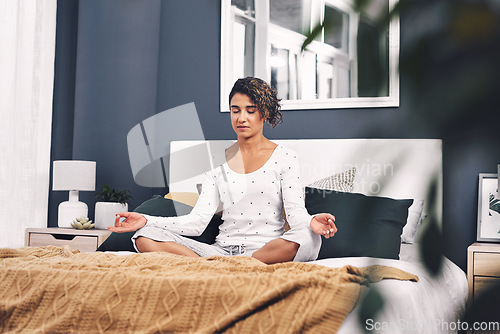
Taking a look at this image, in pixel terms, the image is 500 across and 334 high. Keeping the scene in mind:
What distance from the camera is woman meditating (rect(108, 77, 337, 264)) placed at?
2.41m

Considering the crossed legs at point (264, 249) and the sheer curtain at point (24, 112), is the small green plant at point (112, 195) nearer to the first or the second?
the sheer curtain at point (24, 112)

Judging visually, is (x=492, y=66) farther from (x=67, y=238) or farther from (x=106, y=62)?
(x=106, y=62)

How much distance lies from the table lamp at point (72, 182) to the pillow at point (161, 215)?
906mm

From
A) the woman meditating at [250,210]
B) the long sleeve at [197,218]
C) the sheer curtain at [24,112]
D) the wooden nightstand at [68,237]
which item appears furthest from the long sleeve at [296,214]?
the sheer curtain at [24,112]

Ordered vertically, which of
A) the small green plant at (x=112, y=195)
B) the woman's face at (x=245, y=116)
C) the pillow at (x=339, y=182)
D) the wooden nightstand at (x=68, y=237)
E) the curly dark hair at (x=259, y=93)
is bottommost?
the wooden nightstand at (x=68, y=237)

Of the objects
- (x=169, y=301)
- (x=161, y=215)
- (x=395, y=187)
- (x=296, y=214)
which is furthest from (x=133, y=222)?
(x=395, y=187)

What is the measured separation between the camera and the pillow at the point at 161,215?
9.11 feet

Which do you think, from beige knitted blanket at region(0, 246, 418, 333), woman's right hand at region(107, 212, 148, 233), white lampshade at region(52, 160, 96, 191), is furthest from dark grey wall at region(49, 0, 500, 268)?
beige knitted blanket at region(0, 246, 418, 333)

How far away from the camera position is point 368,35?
0.91 ft

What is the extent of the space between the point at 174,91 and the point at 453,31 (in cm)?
398

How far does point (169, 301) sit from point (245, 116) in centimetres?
147

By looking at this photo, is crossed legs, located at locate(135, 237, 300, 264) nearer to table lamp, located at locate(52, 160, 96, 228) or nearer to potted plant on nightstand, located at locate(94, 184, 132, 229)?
potted plant on nightstand, located at locate(94, 184, 132, 229)

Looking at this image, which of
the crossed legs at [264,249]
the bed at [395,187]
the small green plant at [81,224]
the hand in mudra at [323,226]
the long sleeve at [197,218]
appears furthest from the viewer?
the small green plant at [81,224]

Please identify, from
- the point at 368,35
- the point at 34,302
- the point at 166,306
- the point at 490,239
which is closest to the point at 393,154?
the point at 368,35
